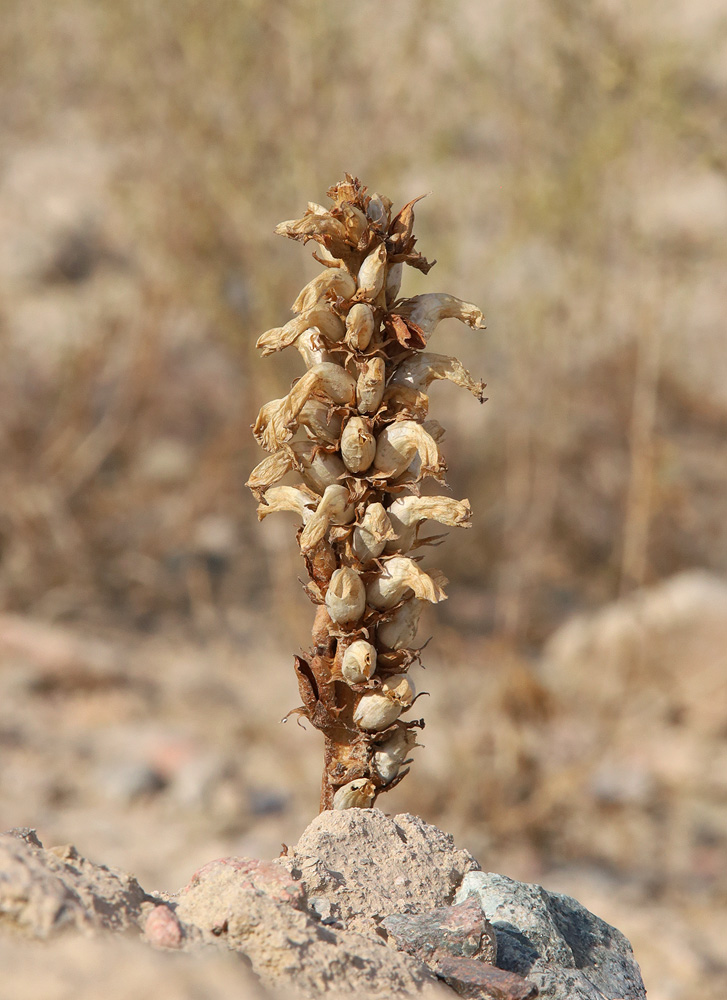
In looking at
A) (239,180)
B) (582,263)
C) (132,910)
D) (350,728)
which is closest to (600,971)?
(350,728)

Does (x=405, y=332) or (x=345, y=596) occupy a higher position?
(x=405, y=332)

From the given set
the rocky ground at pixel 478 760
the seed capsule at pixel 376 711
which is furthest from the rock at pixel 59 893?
the rocky ground at pixel 478 760

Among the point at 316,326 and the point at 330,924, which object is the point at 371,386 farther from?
the point at 330,924

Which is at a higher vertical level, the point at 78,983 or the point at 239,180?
the point at 239,180

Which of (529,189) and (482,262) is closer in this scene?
(529,189)

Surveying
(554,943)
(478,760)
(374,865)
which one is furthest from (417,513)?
(478,760)

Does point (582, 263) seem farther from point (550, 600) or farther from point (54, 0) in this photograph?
point (54, 0)

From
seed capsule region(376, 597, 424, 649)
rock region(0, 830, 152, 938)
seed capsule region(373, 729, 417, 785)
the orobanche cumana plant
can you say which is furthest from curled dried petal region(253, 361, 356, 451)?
rock region(0, 830, 152, 938)

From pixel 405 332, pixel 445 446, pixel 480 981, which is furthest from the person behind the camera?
pixel 445 446
